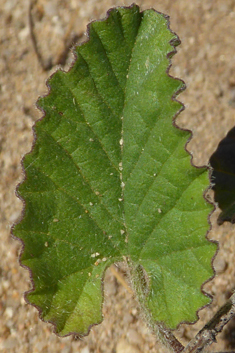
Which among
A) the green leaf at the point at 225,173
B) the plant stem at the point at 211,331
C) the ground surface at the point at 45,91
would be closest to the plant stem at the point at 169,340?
the plant stem at the point at 211,331

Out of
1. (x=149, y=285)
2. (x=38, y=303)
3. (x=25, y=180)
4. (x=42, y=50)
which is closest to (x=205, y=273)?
(x=149, y=285)

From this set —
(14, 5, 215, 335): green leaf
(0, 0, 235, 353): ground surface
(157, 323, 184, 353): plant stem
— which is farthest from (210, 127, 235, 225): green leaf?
(157, 323, 184, 353): plant stem

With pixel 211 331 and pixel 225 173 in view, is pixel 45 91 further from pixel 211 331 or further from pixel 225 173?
pixel 211 331

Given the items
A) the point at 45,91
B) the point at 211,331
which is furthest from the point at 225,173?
the point at 45,91

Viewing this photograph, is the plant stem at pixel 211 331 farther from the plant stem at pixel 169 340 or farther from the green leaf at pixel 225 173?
the green leaf at pixel 225 173

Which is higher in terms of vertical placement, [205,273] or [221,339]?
[205,273]

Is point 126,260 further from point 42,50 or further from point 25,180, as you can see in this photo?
point 42,50

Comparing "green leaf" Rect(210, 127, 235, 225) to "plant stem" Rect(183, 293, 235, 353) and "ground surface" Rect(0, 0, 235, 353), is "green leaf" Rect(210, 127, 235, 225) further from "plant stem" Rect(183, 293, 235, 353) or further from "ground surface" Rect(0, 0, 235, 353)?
"plant stem" Rect(183, 293, 235, 353)
